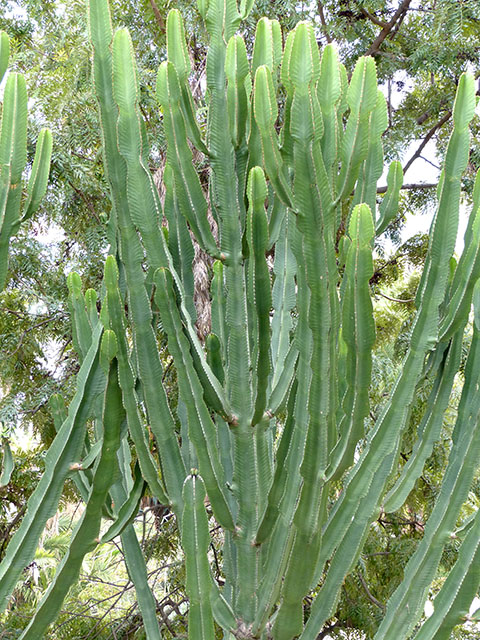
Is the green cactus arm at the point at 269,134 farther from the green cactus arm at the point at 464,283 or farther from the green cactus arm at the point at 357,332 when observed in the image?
the green cactus arm at the point at 464,283

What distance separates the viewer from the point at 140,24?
14.4 feet

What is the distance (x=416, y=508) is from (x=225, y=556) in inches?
102

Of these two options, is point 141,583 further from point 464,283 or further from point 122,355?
point 464,283

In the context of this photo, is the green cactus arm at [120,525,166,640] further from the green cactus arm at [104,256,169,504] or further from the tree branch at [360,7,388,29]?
the tree branch at [360,7,388,29]

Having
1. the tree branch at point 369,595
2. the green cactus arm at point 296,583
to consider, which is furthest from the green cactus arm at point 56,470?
the tree branch at point 369,595

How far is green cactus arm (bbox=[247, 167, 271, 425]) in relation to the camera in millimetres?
1634

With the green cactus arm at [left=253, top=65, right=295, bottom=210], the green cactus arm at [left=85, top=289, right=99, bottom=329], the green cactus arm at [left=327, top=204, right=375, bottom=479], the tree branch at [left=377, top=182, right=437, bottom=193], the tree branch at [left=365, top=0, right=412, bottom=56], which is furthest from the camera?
the tree branch at [left=377, top=182, right=437, bottom=193]

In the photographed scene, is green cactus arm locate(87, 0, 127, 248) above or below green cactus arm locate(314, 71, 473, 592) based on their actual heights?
above

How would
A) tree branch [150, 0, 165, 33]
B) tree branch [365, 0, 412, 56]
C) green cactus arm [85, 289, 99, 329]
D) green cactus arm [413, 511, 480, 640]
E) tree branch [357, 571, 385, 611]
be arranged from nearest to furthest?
green cactus arm [413, 511, 480, 640] < green cactus arm [85, 289, 99, 329] < tree branch [357, 571, 385, 611] < tree branch [150, 0, 165, 33] < tree branch [365, 0, 412, 56]

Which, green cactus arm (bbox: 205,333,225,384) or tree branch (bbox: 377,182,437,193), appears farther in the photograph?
tree branch (bbox: 377,182,437,193)

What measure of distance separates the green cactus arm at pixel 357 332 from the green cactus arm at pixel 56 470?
62 centimetres

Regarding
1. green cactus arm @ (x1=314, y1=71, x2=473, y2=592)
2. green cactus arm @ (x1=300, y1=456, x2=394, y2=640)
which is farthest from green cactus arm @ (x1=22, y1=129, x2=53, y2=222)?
green cactus arm @ (x1=300, y1=456, x2=394, y2=640)

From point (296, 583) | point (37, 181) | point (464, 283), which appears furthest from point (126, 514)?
point (464, 283)

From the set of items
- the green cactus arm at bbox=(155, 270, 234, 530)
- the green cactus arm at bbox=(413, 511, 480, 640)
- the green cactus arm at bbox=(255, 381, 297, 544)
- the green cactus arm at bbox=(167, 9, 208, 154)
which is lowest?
the green cactus arm at bbox=(413, 511, 480, 640)
